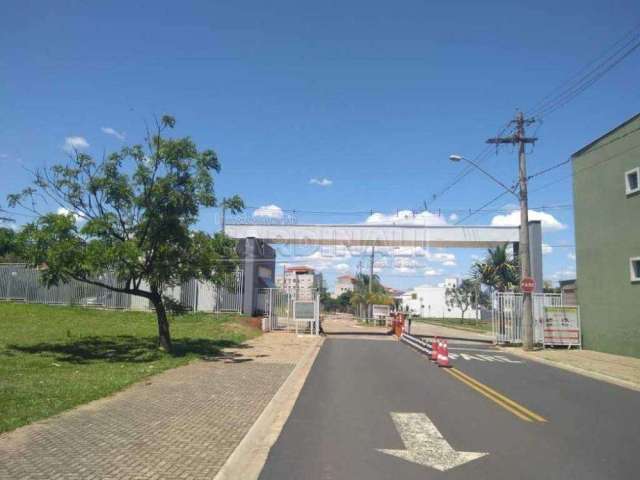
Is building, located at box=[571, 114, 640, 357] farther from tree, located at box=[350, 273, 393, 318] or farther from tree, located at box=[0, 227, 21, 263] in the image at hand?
tree, located at box=[350, 273, 393, 318]

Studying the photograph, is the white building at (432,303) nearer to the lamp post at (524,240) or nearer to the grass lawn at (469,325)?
the grass lawn at (469,325)

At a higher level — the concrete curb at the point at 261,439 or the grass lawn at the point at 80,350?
the grass lawn at the point at 80,350

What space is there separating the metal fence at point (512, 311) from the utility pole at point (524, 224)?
1.74 m

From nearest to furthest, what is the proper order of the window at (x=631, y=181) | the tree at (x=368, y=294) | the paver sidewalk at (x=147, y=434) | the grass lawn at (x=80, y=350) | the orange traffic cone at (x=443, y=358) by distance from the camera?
the paver sidewalk at (x=147, y=434)
the grass lawn at (x=80, y=350)
the orange traffic cone at (x=443, y=358)
the window at (x=631, y=181)
the tree at (x=368, y=294)

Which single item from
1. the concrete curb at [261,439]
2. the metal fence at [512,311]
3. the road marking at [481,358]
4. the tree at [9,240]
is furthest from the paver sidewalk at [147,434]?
the metal fence at [512,311]

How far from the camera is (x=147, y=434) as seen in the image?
7.29 m

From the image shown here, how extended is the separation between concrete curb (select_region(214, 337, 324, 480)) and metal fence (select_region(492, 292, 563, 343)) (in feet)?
57.5

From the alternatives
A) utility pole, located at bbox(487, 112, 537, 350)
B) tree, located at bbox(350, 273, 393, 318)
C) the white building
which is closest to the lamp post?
utility pole, located at bbox(487, 112, 537, 350)

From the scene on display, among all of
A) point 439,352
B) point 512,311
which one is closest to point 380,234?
point 512,311

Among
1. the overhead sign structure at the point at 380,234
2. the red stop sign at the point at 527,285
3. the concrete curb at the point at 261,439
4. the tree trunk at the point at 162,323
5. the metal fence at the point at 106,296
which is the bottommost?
the concrete curb at the point at 261,439

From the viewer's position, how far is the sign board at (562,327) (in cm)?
2523

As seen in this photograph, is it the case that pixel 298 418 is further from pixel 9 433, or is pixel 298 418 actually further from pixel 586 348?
pixel 586 348

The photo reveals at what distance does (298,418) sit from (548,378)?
8.88 m

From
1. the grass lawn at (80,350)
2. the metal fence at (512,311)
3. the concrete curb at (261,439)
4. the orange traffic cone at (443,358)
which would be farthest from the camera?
the metal fence at (512,311)
